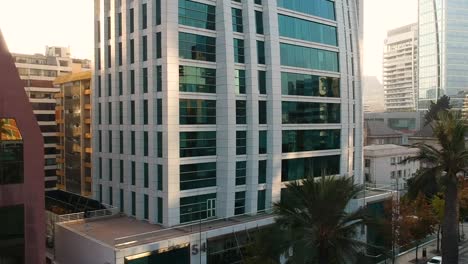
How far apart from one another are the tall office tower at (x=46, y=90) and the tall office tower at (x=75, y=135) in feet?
25.3

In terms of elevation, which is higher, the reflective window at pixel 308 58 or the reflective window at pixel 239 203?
the reflective window at pixel 308 58

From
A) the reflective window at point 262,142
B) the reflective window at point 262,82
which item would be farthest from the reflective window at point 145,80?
the reflective window at point 262,142

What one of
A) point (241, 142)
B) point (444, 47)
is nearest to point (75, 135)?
point (241, 142)

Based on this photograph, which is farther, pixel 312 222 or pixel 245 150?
pixel 245 150

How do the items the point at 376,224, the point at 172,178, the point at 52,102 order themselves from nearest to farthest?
the point at 376,224
the point at 172,178
the point at 52,102

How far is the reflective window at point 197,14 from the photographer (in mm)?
33281

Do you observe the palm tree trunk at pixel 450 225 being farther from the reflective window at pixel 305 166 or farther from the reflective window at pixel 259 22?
the reflective window at pixel 259 22

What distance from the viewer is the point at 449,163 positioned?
2052 centimetres

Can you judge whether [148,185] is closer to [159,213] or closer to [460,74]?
[159,213]

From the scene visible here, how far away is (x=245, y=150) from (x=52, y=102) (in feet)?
156

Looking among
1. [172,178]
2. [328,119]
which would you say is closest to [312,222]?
[172,178]

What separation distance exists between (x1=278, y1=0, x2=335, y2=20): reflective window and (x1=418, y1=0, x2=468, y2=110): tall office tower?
125733 millimetres

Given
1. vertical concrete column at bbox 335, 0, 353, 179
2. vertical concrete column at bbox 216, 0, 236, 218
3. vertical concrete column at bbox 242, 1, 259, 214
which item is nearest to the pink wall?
vertical concrete column at bbox 216, 0, 236, 218

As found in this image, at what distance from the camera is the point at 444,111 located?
70.6 feet
